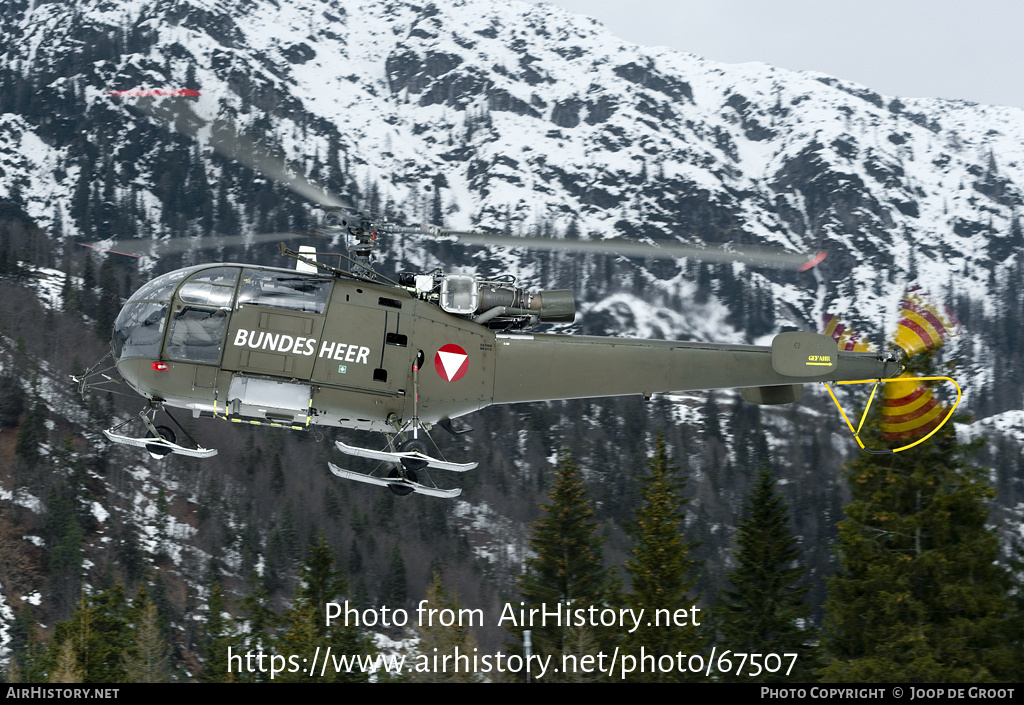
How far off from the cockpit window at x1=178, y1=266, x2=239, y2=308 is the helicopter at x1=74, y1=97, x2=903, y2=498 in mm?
31

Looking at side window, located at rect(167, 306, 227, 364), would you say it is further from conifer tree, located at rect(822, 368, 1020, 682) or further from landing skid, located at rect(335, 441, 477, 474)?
conifer tree, located at rect(822, 368, 1020, 682)

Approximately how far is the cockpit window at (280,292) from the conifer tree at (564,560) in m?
19.0

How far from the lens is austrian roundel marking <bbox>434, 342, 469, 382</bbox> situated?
21812 mm

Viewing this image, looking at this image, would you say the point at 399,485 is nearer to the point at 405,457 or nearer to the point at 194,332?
the point at 405,457

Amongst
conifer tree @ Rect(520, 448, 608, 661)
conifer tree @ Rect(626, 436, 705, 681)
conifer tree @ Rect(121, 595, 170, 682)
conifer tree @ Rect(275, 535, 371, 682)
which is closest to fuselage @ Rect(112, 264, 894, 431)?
conifer tree @ Rect(626, 436, 705, 681)

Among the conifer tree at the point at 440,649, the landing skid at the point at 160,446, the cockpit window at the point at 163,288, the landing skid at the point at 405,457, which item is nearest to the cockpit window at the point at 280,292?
the cockpit window at the point at 163,288

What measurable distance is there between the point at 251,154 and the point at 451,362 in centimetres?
651

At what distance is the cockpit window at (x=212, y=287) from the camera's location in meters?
20.8

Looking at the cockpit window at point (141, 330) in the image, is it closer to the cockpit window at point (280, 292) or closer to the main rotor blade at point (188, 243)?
the main rotor blade at point (188, 243)

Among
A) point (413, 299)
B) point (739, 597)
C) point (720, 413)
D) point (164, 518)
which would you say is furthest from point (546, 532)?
point (720, 413)

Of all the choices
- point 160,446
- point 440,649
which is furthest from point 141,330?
point 440,649

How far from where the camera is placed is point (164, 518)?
133 metres

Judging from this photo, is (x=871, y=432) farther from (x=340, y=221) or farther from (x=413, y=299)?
(x=340, y=221)
